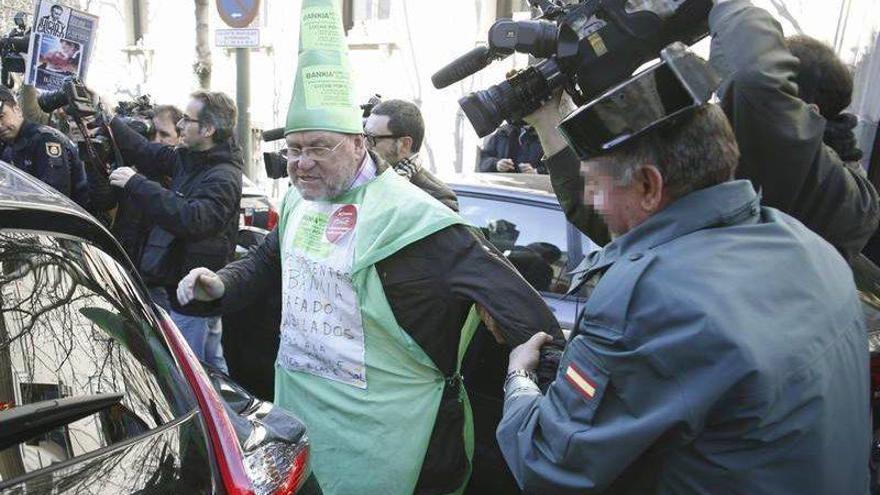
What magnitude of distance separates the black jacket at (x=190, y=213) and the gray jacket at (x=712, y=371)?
2920 millimetres

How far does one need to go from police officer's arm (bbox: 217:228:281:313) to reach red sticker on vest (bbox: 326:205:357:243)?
447 millimetres

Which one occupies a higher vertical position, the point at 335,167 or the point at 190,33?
the point at 190,33

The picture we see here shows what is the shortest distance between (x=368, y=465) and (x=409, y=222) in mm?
753

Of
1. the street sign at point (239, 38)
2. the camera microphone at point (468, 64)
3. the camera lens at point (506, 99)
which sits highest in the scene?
the street sign at point (239, 38)

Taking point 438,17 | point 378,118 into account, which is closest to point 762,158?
point 378,118

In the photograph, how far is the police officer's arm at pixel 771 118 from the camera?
154cm

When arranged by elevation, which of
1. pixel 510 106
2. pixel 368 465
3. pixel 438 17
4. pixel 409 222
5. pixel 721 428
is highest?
pixel 438 17

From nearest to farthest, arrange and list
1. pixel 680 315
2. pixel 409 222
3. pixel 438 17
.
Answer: pixel 680 315
pixel 409 222
pixel 438 17

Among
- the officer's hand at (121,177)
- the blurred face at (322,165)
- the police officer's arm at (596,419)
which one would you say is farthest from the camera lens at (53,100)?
the police officer's arm at (596,419)

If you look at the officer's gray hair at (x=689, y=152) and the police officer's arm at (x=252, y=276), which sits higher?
the officer's gray hair at (x=689, y=152)

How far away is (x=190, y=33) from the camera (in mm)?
13477

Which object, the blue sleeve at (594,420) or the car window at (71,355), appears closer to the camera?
the blue sleeve at (594,420)

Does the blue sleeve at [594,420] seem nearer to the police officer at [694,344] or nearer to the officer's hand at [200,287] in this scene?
the police officer at [694,344]

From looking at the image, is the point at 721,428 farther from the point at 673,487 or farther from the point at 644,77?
the point at 644,77
